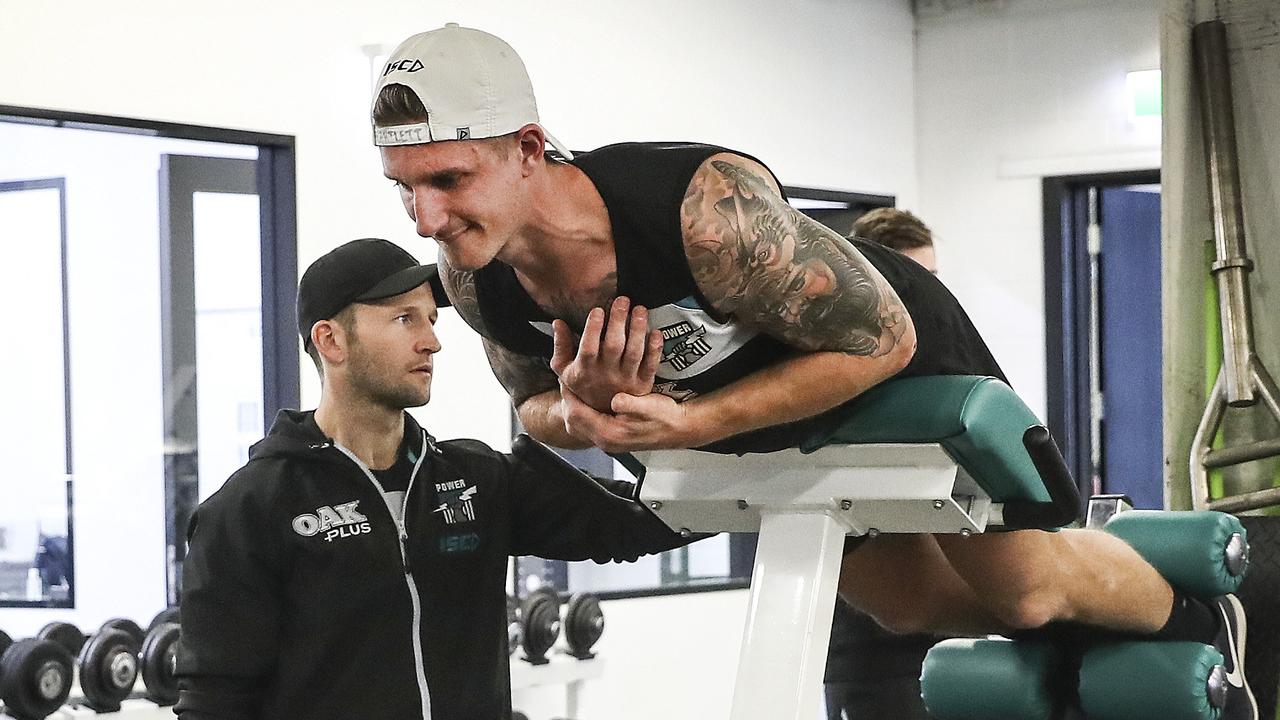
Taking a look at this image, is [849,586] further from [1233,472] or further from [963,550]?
[1233,472]

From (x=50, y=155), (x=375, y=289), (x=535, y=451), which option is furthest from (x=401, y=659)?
(x=50, y=155)

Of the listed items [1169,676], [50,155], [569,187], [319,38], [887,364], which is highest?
[319,38]

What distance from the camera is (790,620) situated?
1.94 meters

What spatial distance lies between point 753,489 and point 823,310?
307mm

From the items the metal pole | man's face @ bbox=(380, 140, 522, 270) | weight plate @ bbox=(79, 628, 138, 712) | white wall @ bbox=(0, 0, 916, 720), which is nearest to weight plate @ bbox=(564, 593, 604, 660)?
white wall @ bbox=(0, 0, 916, 720)

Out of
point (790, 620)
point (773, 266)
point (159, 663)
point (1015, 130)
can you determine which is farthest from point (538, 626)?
point (1015, 130)

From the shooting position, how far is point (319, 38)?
14.6 ft

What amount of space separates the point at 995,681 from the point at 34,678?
2091mm

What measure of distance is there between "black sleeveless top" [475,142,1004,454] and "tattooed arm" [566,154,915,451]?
1.1 inches

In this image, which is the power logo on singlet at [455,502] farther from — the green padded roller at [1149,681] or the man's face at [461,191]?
the green padded roller at [1149,681]

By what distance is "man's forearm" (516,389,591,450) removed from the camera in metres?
2.20

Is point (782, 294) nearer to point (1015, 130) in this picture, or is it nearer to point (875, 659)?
point (875, 659)

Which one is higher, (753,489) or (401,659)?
(753,489)

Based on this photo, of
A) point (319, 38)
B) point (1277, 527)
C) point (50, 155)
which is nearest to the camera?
point (1277, 527)
